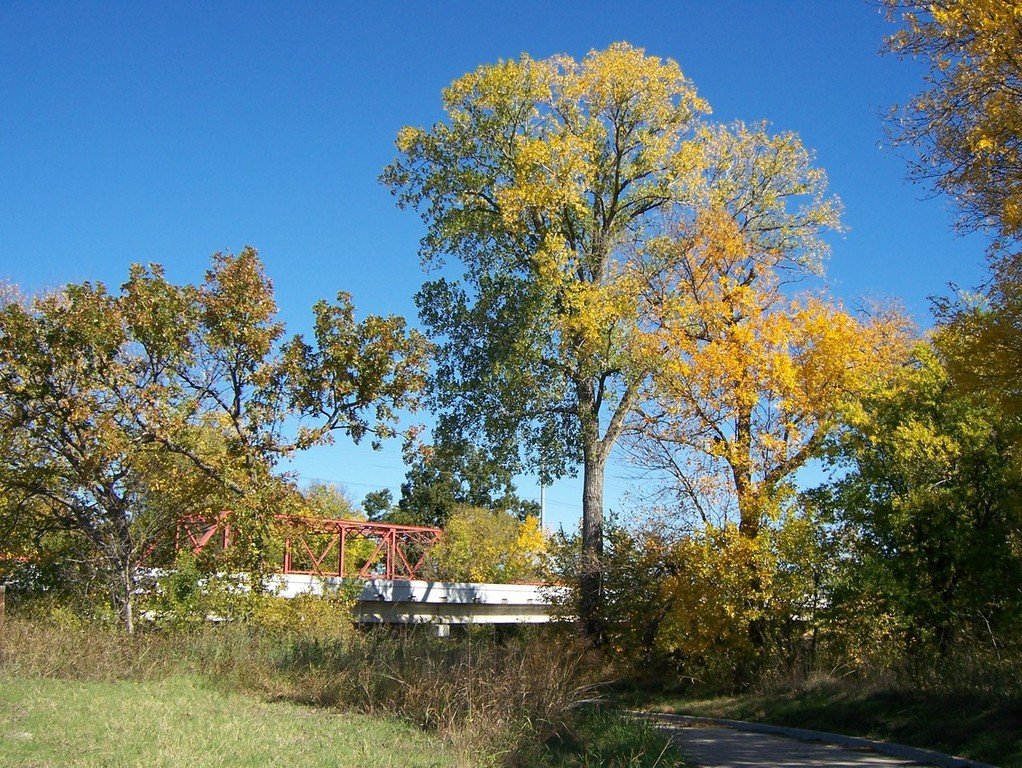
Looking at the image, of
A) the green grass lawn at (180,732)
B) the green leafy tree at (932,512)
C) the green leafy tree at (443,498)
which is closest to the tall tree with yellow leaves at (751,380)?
the green leafy tree at (932,512)

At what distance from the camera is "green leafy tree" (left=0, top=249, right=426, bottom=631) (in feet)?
57.8

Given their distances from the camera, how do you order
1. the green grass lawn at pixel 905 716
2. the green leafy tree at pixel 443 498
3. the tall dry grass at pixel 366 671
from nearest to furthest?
the tall dry grass at pixel 366 671
the green grass lawn at pixel 905 716
the green leafy tree at pixel 443 498

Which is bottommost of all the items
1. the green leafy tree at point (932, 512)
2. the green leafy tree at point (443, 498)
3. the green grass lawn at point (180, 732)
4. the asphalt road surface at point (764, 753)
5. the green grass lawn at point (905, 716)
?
the asphalt road surface at point (764, 753)

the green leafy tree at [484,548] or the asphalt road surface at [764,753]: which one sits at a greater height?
the green leafy tree at [484,548]

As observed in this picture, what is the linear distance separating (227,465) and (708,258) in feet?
45.8

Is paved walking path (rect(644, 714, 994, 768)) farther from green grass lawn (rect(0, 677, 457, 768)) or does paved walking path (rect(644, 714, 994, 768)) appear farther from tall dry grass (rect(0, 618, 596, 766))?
green grass lawn (rect(0, 677, 457, 768))

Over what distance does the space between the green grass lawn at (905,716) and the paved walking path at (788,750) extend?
1.61 feet

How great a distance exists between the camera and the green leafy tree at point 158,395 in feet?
57.8

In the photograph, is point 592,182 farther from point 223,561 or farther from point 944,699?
point 944,699

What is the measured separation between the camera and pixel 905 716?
605 inches

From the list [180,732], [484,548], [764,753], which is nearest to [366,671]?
[180,732]

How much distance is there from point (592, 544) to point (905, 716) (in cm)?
1298

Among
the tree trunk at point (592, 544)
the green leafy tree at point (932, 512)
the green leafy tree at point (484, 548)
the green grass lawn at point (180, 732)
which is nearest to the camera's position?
the green grass lawn at point (180, 732)

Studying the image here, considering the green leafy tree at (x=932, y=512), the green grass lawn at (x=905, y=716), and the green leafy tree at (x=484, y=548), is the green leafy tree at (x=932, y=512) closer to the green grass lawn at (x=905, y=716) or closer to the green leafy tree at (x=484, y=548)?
the green grass lawn at (x=905, y=716)
